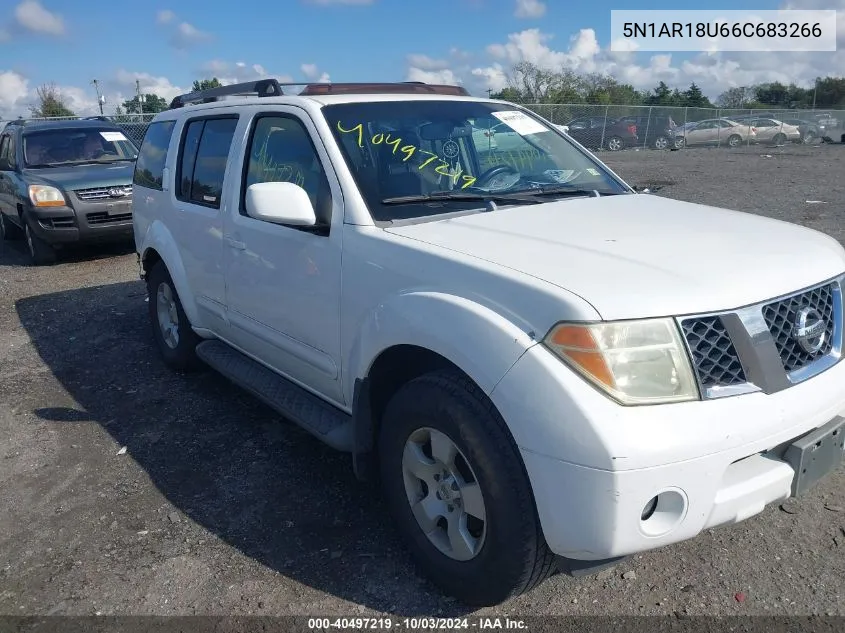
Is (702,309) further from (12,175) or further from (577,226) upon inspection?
(12,175)

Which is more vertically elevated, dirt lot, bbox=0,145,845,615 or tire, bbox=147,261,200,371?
tire, bbox=147,261,200,371

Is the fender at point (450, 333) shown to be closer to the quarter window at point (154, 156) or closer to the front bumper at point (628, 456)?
the front bumper at point (628, 456)

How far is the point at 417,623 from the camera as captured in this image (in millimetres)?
2727

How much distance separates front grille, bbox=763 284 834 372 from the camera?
7.93 ft

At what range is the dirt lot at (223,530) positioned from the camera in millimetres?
2859

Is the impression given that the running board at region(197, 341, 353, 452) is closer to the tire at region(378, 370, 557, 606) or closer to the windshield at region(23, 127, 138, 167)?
the tire at region(378, 370, 557, 606)

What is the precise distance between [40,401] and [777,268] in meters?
4.79

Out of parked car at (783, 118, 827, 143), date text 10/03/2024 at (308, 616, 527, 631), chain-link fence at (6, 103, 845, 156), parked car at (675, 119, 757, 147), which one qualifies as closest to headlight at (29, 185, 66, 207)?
date text 10/03/2024 at (308, 616, 527, 631)

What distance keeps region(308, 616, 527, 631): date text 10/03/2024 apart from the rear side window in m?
2.53

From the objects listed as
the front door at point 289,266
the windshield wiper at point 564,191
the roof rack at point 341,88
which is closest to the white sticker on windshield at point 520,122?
the roof rack at point 341,88

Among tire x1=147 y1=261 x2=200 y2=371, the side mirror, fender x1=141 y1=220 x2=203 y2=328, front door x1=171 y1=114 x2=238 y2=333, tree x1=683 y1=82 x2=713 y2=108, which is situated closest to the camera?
the side mirror

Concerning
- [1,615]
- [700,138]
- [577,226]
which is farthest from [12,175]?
[700,138]

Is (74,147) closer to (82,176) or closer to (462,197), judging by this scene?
(82,176)

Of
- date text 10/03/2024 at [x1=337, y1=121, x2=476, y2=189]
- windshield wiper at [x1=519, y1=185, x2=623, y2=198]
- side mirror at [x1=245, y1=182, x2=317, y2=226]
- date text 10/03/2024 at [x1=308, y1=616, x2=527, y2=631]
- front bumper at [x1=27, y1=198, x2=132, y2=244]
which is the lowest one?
date text 10/03/2024 at [x1=308, y1=616, x2=527, y2=631]
